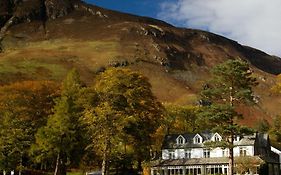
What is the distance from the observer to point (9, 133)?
67.0m

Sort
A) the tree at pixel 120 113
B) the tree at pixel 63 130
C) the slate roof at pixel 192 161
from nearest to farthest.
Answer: the tree at pixel 120 113
the tree at pixel 63 130
the slate roof at pixel 192 161

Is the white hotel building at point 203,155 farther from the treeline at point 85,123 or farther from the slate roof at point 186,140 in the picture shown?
the treeline at point 85,123

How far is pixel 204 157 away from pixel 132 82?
940 inches

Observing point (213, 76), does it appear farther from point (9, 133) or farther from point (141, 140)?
point (9, 133)

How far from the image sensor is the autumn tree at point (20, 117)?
6662 cm

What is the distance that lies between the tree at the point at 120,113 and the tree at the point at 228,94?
38.2 ft

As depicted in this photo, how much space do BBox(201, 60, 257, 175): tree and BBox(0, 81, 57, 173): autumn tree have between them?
26245 millimetres

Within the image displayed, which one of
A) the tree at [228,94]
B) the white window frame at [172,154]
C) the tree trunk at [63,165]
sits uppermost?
the tree at [228,94]

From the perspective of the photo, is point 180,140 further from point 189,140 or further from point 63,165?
point 63,165

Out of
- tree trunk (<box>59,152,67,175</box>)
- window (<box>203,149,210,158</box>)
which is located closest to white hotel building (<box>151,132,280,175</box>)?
window (<box>203,149,210,158</box>)

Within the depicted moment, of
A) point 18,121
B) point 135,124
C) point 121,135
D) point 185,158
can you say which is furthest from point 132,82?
point 185,158

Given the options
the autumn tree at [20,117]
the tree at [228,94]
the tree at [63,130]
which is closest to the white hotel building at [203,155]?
the autumn tree at [20,117]

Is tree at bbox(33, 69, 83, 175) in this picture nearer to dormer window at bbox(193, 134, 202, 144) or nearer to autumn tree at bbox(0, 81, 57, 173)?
autumn tree at bbox(0, 81, 57, 173)

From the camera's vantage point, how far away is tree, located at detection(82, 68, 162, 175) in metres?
61.5
